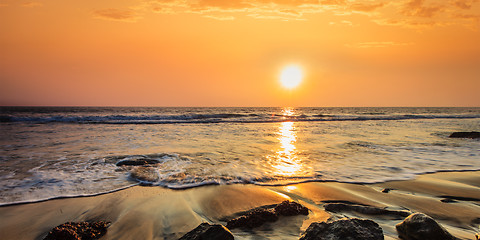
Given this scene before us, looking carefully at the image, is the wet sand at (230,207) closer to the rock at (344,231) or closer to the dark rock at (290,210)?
the dark rock at (290,210)

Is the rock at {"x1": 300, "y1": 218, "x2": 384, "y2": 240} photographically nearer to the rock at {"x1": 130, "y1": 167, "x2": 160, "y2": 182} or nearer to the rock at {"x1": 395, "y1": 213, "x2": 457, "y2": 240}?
the rock at {"x1": 395, "y1": 213, "x2": 457, "y2": 240}

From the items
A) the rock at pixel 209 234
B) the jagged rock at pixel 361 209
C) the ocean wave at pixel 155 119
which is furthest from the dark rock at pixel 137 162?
the ocean wave at pixel 155 119

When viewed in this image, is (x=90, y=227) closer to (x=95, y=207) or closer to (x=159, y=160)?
(x=95, y=207)

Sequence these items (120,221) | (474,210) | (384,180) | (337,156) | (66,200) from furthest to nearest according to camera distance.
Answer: (337,156)
(384,180)
(66,200)
(474,210)
(120,221)

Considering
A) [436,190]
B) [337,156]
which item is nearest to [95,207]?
[436,190]

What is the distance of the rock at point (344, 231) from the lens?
220cm

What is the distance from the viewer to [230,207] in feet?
Answer: 11.6

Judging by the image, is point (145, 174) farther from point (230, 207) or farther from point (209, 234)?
point (209, 234)

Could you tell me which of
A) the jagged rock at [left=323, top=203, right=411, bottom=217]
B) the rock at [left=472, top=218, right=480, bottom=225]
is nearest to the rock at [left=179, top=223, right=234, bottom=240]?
the jagged rock at [left=323, top=203, right=411, bottom=217]

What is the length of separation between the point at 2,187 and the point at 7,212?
1.35 meters

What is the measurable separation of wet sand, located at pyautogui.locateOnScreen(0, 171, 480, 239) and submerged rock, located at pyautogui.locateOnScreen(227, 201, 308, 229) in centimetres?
8

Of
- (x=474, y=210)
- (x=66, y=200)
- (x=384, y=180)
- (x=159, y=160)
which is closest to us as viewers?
(x=474, y=210)

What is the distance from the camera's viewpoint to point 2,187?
14.1 feet

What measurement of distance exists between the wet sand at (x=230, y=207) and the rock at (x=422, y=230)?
12 centimetres
